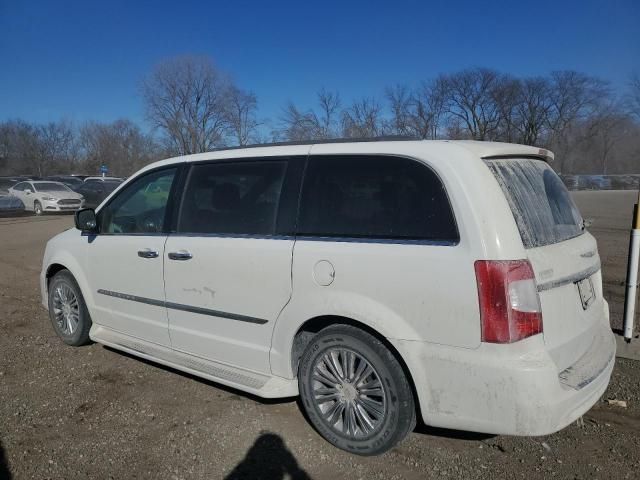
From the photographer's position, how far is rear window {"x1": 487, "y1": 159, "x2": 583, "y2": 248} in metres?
2.77

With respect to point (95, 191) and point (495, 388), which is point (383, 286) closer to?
point (495, 388)

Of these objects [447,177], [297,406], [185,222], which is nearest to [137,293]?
[185,222]

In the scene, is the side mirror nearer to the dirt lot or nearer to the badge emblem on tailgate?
the dirt lot

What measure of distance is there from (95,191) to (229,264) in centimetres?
2880

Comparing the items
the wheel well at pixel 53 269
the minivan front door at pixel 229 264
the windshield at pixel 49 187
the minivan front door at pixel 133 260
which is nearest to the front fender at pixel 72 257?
the wheel well at pixel 53 269

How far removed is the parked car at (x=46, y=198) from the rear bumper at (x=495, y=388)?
25.1 meters

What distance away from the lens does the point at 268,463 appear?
304 centimetres

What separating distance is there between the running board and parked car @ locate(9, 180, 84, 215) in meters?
22.4

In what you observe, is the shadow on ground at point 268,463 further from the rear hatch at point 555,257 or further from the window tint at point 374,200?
the rear hatch at point 555,257

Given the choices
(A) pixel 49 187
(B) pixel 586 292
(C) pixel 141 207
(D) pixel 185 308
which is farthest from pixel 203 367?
(A) pixel 49 187

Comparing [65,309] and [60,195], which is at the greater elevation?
[60,195]

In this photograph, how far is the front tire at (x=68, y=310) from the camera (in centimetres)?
475

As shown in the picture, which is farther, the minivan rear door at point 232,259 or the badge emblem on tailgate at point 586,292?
the minivan rear door at point 232,259

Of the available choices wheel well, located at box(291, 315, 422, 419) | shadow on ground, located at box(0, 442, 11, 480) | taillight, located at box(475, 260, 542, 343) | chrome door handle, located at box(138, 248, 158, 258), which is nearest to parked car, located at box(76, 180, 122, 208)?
chrome door handle, located at box(138, 248, 158, 258)
